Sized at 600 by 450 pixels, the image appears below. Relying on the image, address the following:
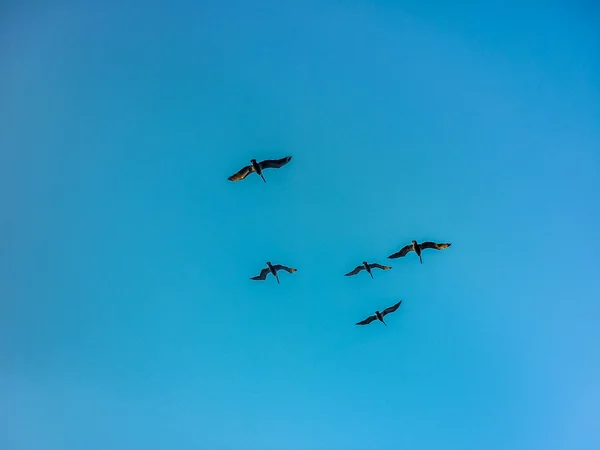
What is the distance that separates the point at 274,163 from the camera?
29.7m

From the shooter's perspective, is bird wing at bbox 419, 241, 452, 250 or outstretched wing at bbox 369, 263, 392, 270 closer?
bird wing at bbox 419, 241, 452, 250

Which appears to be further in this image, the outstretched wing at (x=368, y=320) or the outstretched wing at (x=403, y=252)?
the outstretched wing at (x=368, y=320)

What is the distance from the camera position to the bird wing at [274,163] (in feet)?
96.4

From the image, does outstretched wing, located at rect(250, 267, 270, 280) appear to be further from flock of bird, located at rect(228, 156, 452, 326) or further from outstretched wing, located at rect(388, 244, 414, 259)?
outstretched wing, located at rect(388, 244, 414, 259)

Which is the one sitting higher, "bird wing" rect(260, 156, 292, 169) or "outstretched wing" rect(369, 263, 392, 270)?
"bird wing" rect(260, 156, 292, 169)

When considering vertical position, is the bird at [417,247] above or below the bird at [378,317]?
above

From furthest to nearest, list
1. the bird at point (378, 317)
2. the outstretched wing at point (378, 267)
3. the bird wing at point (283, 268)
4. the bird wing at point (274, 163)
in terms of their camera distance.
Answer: the bird at point (378, 317) → the bird wing at point (283, 268) → the outstretched wing at point (378, 267) → the bird wing at point (274, 163)

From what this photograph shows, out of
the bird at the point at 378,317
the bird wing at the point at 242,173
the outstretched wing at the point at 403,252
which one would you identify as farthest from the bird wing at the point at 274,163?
the bird at the point at 378,317

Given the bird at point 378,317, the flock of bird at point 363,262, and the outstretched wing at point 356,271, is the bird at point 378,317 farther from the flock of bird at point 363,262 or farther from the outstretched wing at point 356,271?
the outstretched wing at point 356,271

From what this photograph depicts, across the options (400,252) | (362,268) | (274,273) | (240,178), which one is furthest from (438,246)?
(240,178)

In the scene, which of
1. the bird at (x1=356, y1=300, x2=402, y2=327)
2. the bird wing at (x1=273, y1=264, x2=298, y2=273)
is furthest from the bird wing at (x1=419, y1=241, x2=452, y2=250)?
the bird wing at (x1=273, y1=264, x2=298, y2=273)

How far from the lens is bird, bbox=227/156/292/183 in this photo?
2941 centimetres

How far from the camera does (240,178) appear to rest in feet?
99.7

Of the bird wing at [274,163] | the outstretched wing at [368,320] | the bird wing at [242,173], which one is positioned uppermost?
the bird wing at [274,163]
